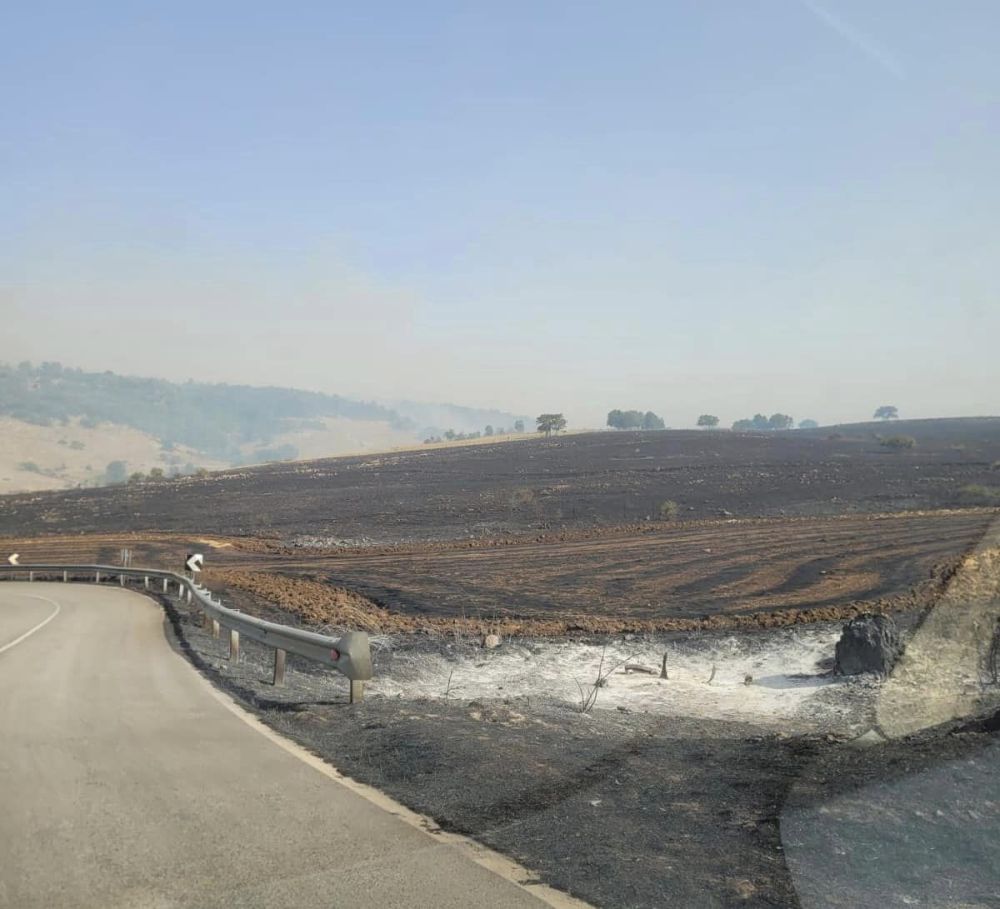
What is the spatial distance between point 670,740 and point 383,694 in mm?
4546

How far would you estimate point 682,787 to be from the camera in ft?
19.9

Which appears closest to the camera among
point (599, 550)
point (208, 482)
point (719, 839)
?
point (719, 839)

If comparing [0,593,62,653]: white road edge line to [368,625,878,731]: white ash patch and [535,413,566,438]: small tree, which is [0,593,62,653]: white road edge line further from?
[535,413,566,438]: small tree

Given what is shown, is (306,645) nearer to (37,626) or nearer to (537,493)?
(37,626)

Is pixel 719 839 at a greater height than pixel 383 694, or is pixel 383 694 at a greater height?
pixel 719 839

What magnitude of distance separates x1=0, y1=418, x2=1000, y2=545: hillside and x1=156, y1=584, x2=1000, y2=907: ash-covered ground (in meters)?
32.9

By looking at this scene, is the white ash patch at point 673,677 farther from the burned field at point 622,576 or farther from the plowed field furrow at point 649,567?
the plowed field furrow at point 649,567

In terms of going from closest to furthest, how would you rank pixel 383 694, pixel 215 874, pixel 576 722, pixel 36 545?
1. pixel 215 874
2. pixel 576 722
3. pixel 383 694
4. pixel 36 545

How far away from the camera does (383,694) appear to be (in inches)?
440

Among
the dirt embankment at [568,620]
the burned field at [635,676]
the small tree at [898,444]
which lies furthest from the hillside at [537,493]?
the dirt embankment at [568,620]

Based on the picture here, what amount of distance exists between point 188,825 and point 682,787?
11.1 ft

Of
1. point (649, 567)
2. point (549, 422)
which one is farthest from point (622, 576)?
point (549, 422)

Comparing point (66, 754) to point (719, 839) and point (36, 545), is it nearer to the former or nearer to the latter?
point (719, 839)

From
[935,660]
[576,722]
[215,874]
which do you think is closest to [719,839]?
[215,874]
